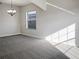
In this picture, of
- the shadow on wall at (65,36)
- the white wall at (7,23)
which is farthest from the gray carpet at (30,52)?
the white wall at (7,23)

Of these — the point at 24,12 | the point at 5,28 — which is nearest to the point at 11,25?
the point at 5,28

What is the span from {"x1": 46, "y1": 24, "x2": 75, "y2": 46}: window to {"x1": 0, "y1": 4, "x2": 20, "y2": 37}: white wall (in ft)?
12.1

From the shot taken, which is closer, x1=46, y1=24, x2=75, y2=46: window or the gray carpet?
the gray carpet

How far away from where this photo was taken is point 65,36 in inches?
180

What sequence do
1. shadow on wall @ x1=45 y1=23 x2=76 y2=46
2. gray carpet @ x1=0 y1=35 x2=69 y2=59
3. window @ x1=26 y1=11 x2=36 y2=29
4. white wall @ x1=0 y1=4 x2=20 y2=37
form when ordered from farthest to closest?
window @ x1=26 y1=11 x2=36 y2=29 < white wall @ x1=0 y1=4 x2=20 y2=37 < shadow on wall @ x1=45 y1=23 x2=76 y2=46 < gray carpet @ x1=0 y1=35 x2=69 y2=59

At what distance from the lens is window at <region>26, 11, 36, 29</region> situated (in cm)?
659

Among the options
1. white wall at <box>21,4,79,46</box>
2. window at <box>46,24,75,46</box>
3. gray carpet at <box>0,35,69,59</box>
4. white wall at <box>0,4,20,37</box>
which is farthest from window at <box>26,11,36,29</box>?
gray carpet at <box>0,35,69,59</box>

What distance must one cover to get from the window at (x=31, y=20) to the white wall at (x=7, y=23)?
3.40 ft

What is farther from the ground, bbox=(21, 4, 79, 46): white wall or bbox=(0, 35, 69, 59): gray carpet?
bbox=(21, 4, 79, 46): white wall

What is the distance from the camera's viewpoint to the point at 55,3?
4891 mm

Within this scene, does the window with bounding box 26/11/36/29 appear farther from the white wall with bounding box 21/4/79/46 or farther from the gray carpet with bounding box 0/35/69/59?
the gray carpet with bounding box 0/35/69/59

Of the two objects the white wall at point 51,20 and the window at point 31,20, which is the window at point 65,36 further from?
the window at point 31,20

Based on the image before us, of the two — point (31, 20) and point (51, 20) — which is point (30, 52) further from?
point (31, 20)

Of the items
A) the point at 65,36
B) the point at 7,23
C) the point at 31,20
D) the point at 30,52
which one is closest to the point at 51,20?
the point at 65,36
